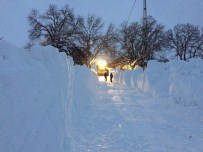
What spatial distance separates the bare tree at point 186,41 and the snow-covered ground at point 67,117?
46073mm

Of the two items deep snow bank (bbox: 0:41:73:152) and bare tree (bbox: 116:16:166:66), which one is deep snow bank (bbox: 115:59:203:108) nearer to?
deep snow bank (bbox: 0:41:73:152)

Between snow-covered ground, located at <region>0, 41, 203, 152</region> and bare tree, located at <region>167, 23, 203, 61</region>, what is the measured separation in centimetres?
4607

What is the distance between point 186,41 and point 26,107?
5911 centimetres

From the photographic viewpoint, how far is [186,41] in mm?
61031

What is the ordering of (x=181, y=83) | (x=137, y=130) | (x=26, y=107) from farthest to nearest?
(x=181, y=83) → (x=137, y=130) → (x=26, y=107)

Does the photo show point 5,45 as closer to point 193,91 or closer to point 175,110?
point 175,110

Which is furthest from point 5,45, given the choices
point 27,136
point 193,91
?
point 193,91

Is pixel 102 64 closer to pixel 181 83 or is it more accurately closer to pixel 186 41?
pixel 186 41

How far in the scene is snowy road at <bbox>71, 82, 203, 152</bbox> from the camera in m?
7.54

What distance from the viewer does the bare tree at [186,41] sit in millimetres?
60875

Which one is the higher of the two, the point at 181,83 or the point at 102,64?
the point at 102,64

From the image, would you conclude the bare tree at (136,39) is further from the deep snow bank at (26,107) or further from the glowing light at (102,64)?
the deep snow bank at (26,107)

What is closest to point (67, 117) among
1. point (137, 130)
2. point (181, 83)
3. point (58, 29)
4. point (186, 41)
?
point (137, 130)

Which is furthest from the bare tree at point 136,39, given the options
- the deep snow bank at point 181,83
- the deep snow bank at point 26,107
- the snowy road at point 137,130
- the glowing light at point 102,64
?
the deep snow bank at point 26,107
